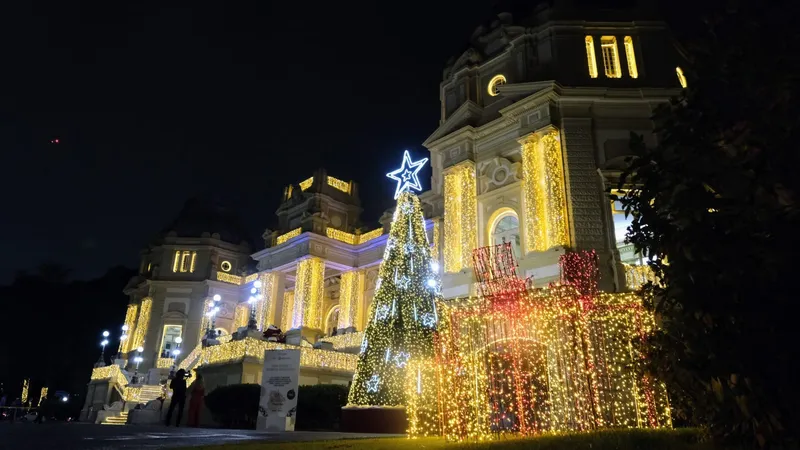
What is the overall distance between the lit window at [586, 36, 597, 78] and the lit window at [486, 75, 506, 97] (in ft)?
11.3

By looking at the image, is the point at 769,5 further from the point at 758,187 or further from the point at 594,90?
the point at 594,90

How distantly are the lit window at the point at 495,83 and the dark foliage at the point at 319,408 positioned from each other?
13710 millimetres

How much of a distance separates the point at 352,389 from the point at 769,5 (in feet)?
37.7

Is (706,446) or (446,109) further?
(446,109)

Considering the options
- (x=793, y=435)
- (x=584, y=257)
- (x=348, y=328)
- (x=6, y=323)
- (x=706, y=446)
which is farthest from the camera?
(x=6, y=323)

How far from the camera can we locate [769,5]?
14.7 ft

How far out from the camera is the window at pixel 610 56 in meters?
20.4

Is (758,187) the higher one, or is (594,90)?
(594,90)

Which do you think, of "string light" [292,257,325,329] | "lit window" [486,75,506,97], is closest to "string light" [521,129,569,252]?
"lit window" [486,75,506,97]

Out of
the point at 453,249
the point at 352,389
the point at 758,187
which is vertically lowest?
the point at 352,389

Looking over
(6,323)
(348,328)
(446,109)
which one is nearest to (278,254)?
(348,328)

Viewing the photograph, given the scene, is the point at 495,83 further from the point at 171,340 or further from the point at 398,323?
the point at 171,340

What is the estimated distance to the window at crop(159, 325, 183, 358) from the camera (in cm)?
4156

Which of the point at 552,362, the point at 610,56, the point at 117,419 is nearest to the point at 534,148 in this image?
the point at 610,56
